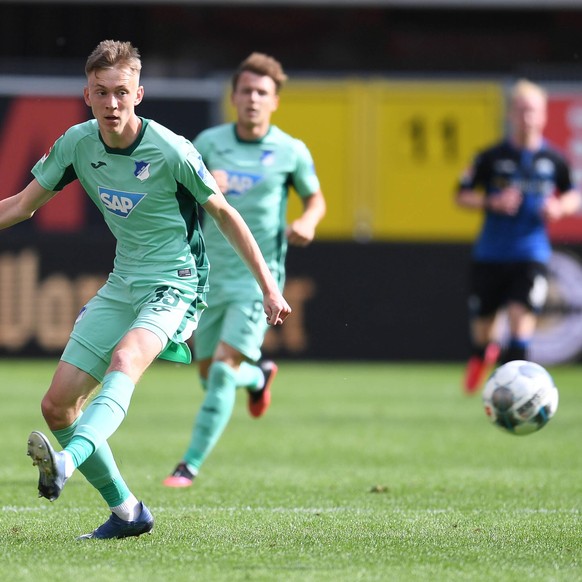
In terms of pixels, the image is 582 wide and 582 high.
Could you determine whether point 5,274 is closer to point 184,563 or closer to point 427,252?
point 427,252

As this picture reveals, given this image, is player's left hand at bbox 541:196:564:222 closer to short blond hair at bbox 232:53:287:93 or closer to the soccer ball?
short blond hair at bbox 232:53:287:93

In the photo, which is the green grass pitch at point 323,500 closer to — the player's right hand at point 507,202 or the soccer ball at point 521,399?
the soccer ball at point 521,399

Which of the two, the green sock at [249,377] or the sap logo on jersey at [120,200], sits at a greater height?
the sap logo on jersey at [120,200]

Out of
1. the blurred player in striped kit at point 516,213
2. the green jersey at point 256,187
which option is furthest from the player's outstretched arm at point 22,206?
the blurred player in striped kit at point 516,213

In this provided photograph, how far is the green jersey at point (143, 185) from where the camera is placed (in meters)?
5.62

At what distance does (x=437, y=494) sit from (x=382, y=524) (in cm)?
116

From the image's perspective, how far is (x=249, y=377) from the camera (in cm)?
835

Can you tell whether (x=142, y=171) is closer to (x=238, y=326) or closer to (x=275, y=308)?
(x=275, y=308)

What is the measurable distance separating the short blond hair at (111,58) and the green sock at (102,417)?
1.19 m

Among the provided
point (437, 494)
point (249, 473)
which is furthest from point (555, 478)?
point (249, 473)

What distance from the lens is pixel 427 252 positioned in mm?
16734

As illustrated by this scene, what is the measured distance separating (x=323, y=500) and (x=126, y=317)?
171 cm

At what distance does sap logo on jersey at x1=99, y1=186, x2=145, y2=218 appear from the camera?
5648 millimetres

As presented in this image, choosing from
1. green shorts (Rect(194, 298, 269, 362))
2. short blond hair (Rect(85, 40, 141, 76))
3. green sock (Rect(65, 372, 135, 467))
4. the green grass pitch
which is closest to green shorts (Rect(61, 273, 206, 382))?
green sock (Rect(65, 372, 135, 467))
